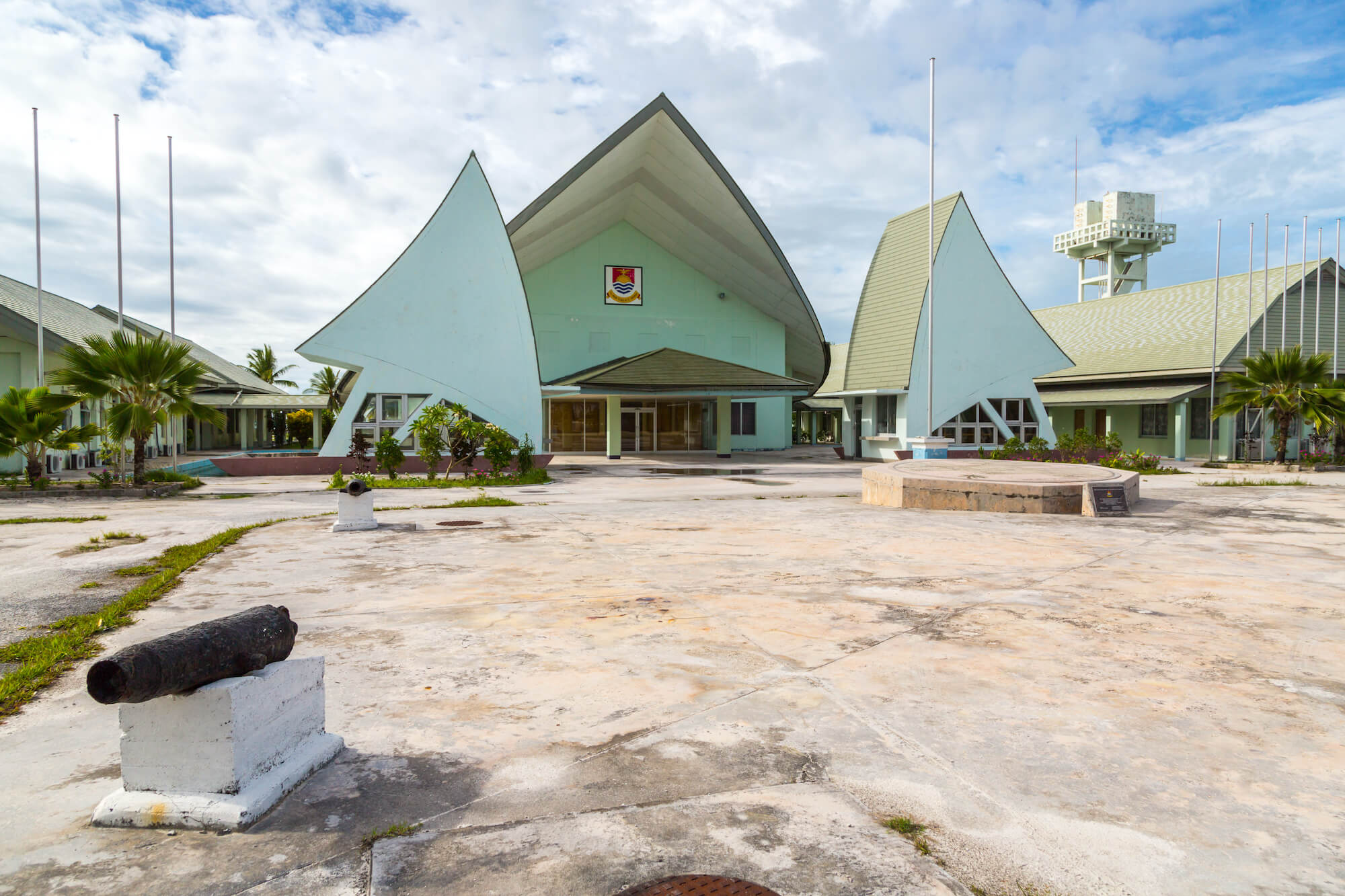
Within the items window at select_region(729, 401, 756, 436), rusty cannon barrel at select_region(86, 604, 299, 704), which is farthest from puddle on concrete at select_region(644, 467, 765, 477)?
rusty cannon barrel at select_region(86, 604, 299, 704)

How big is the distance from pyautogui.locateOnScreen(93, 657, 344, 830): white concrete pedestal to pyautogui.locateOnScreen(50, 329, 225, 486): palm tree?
1734cm

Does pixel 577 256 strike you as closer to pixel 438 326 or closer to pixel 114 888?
pixel 438 326

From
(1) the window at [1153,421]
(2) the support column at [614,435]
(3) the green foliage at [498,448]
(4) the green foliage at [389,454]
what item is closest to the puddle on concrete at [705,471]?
(3) the green foliage at [498,448]

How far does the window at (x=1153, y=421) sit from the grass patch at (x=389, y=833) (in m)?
37.5

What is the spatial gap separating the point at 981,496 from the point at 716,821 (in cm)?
1278

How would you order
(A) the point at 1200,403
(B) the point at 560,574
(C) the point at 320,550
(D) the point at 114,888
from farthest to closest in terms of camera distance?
(A) the point at 1200,403, (C) the point at 320,550, (B) the point at 560,574, (D) the point at 114,888

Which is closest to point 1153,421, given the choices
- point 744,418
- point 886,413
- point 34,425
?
point 886,413

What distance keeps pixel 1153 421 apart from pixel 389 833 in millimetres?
38197

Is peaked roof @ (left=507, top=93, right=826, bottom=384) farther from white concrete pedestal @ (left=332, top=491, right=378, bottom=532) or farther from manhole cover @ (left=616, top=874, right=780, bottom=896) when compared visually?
manhole cover @ (left=616, top=874, right=780, bottom=896)

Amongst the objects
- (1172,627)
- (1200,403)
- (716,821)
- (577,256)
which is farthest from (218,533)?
(1200,403)

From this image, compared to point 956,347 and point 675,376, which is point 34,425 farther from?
point 956,347

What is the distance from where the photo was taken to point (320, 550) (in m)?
9.98

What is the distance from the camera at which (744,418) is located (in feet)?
135

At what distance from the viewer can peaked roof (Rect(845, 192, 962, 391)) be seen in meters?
30.7
